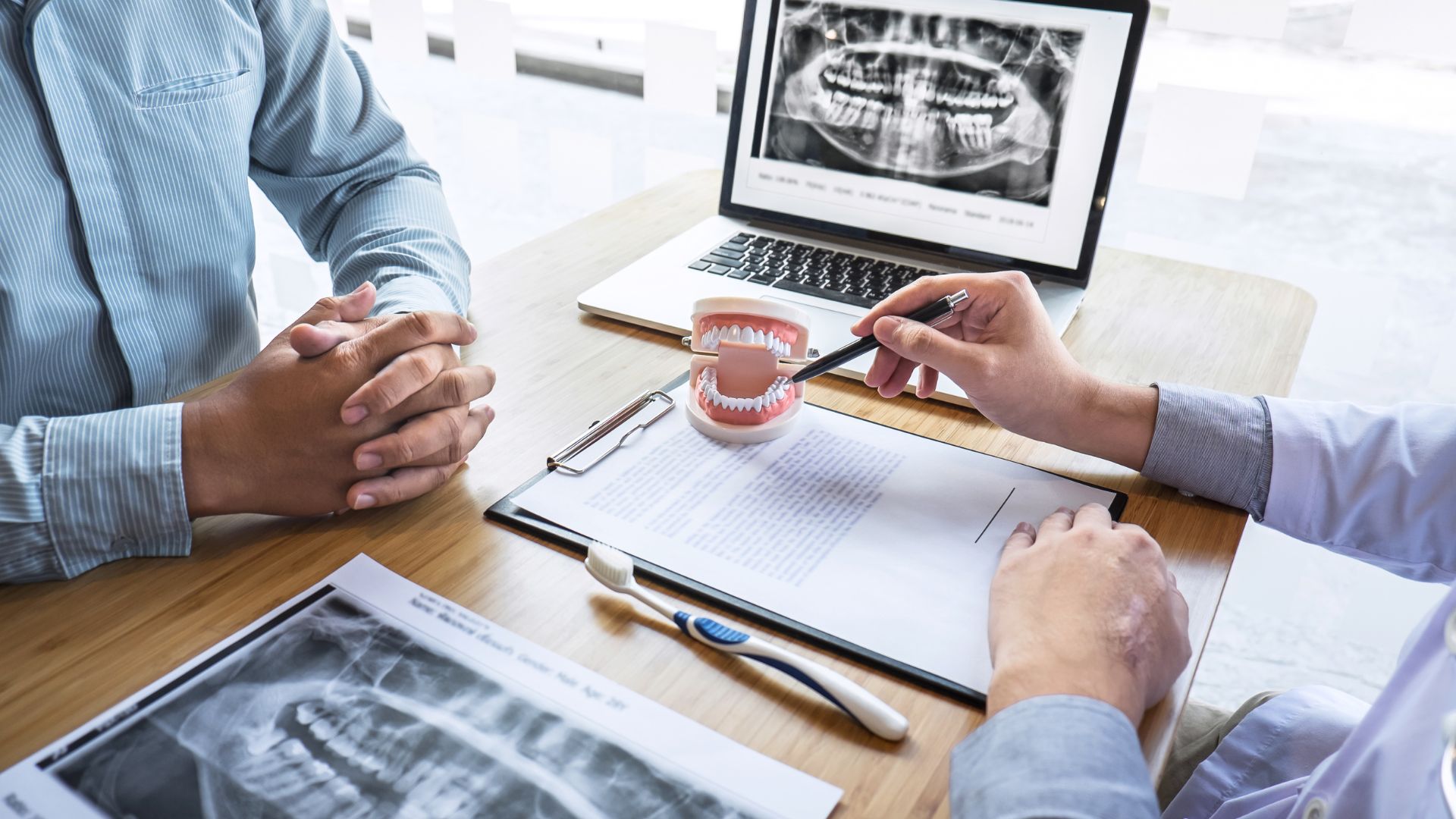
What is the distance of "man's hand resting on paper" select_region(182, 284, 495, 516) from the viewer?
77 centimetres

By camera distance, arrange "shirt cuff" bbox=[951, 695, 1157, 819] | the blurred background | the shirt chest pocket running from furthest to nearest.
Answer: the blurred background, the shirt chest pocket, "shirt cuff" bbox=[951, 695, 1157, 819]

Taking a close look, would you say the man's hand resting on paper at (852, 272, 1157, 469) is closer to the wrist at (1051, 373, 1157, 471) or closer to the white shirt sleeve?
the wrist at (1051, 373, 1157, 471)

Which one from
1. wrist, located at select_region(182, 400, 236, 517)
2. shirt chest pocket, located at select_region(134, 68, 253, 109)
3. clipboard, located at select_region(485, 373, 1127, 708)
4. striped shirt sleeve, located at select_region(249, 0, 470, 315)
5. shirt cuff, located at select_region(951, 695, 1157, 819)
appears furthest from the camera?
striped shirt sleeve, located at select_region(249, 0, 470, 315)

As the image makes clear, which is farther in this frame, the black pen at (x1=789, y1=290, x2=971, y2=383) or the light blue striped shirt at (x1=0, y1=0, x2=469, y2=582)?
the black pen at (x1=789, y1=290, x2=971, y2=383)

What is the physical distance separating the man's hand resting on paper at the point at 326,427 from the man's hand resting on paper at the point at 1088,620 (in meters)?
0.46

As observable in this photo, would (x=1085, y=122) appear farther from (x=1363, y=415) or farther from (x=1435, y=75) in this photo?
(x=1435, y=75)

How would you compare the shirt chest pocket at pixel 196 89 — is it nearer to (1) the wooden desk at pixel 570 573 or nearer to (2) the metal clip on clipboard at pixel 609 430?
(1) the wooden desk at pixel 570 573

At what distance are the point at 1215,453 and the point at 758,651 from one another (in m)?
0.46

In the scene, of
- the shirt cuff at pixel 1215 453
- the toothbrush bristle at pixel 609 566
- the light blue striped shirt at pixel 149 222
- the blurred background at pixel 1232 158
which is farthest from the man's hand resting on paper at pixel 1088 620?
the blurred background at pixel 1232 158

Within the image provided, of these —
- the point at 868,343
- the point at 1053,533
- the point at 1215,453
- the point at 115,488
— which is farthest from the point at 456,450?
the point at 1215,453

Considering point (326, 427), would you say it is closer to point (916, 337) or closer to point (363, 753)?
point (363, 753)

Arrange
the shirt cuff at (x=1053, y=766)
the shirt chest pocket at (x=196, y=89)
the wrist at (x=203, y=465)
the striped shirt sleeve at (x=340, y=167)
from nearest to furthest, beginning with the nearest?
the shirt cuff at (x=1053, y=766), the wrist at (x=203, y=465), the shirt chest pocket at (x=196, y=89), the striped shirt sleeve at (x=340, y=167)

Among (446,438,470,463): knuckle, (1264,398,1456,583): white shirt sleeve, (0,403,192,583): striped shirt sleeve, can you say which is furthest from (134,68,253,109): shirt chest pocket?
(1264,398,1456,583): white shirt sleeve

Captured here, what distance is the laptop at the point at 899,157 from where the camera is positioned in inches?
44.3
